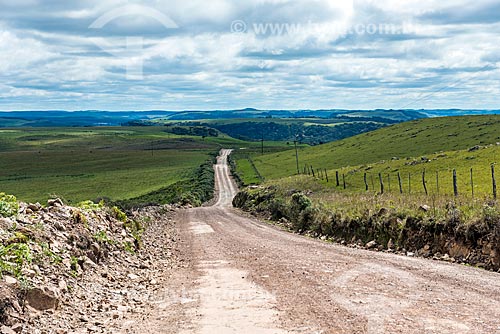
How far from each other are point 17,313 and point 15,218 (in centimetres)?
551

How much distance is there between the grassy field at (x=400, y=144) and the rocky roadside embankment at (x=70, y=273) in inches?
3073

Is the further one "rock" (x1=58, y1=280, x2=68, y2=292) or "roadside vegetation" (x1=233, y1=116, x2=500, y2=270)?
"roadside vegetation" (x1=233, y1=116, x2=500, y2=270)

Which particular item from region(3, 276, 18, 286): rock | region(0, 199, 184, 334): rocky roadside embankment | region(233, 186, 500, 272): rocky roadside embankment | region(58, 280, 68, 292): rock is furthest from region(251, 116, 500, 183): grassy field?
region(3, 276, 18, 286): rock

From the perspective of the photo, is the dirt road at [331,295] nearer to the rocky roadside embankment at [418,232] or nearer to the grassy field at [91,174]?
the rocky roadside embankment at [418,232]

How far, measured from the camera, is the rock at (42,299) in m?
11.4

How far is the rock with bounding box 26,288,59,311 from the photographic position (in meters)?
11.4

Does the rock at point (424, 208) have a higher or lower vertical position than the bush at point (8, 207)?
lower

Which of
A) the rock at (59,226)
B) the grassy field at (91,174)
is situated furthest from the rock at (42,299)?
the grassy field at (91,174)

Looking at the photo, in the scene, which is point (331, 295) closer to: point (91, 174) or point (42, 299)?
point (42, 299)

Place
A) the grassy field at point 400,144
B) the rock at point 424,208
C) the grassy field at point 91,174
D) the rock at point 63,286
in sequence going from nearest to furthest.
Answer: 1. the rock at point 63,286
2. the rock at point 424,208
3. the grassy field at point 400,144
4. the grassy field at point 91,174

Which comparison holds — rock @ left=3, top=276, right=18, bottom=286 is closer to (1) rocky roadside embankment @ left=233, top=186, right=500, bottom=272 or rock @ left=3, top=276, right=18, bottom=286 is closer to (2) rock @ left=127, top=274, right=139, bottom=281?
(2) rock @ left=127, top=274, right=139, bottom=281

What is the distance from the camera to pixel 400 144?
383 feet

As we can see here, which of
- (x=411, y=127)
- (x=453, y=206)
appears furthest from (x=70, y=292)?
(x=411, y=127)

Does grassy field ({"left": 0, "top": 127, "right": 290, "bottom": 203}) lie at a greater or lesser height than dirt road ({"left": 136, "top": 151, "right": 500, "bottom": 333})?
lesser
